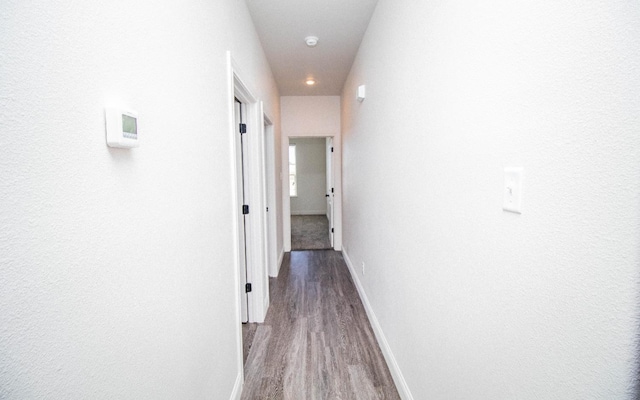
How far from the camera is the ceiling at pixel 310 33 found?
2.31m

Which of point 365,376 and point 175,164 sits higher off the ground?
point 175,164

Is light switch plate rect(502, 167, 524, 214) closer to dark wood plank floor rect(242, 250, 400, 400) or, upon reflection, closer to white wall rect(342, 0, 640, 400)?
white wall rect(342, 0, 640, 400)

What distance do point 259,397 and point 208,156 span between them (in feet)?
4.87

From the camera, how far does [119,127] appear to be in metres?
0.68

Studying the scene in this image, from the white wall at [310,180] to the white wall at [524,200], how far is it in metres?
7.78

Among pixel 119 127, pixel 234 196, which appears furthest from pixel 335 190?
pixel 119 127

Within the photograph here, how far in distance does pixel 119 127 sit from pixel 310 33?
251 centimetres

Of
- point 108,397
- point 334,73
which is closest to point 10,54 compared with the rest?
point 108,397

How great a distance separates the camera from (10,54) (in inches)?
18.1

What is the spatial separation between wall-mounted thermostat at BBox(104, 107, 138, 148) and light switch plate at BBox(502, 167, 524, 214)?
979 millimetres

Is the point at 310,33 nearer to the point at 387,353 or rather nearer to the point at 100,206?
the point at 100,206

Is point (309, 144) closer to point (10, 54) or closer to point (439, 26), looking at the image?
point (439, 26)

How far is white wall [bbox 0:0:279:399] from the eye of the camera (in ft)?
1.56

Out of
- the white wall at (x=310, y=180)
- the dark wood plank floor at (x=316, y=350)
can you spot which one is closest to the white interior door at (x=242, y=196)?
the dark wood plank floor at (x=316, y=350)
